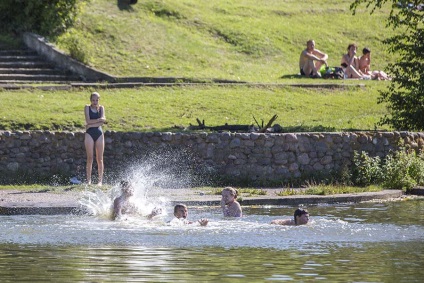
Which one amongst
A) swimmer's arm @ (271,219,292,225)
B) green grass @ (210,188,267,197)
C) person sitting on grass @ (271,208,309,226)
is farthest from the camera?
green grass @ (210,188,267,197)

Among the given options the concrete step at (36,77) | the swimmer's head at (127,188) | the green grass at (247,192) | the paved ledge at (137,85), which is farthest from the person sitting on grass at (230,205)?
the concrete step at (36,77)

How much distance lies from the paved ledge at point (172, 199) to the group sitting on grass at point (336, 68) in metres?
13.7

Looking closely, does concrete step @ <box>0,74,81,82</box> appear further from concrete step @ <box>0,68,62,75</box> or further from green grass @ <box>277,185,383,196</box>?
green grass @ <box>277,185,383,196</box>

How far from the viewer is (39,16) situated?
121ft

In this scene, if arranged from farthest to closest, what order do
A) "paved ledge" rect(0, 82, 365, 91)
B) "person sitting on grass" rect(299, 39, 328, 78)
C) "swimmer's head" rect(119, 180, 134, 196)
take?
"person sitting on grass" rect(299, 39, 328, 78) → "paved ledge" rect(0, 82, 365, 91) → "swimmer's head" rect(119, 180, 134, 196)

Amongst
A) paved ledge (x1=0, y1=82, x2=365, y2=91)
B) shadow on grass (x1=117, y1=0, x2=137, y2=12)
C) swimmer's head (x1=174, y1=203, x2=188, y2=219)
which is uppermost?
shadow on grass (x1=117, y1=0, x2=137, y2=12)

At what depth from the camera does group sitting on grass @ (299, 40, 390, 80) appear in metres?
35.8

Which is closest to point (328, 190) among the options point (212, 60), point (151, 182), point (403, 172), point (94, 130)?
point (403, 172)

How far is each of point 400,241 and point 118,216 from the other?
5.10 metres

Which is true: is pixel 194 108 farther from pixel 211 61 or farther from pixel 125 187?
pixel 125 187

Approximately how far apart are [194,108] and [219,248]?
14462mm

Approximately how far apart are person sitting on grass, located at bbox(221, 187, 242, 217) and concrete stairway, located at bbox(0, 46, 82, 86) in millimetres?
13406

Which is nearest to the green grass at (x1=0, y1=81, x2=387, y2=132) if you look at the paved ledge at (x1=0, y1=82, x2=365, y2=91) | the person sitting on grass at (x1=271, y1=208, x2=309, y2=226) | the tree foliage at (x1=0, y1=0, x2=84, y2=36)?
the paved ledge at (x1=0, y1=82, x2=365, y2=91)

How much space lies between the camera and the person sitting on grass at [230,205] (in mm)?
18484
